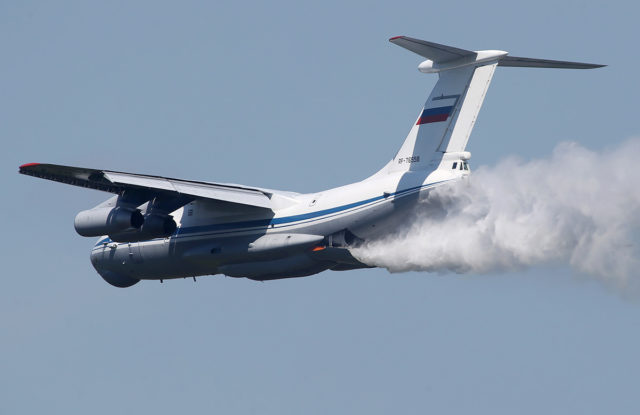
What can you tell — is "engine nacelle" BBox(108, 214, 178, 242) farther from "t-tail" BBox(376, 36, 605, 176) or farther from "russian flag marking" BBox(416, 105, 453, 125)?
"russian flag marking" BBox(416, 105, 453, 125)

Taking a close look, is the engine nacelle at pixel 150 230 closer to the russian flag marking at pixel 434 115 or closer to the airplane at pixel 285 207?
the airplane at pixel 285 207

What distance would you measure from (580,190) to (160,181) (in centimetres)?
610

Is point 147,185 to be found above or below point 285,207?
below

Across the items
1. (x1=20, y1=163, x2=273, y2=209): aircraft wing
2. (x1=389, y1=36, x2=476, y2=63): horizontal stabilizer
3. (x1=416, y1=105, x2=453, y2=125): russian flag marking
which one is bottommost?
(x1=20, y1=163, x2=273, y2=209): aircraft wing

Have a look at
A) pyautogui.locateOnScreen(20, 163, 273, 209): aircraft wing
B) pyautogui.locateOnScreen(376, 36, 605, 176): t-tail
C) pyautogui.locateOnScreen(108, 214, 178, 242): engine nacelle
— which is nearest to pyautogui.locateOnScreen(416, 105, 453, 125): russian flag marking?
pyautogui.locateOnScreen(376, 36, 605, 176): t-tail

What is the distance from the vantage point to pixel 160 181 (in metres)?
17.5

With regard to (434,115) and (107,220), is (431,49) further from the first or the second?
(107,220)

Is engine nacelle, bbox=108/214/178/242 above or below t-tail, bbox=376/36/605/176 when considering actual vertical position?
below

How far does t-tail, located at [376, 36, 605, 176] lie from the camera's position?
52.9 ft

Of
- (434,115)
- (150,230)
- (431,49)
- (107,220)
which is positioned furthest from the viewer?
(150,230)

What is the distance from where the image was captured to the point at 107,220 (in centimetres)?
1791

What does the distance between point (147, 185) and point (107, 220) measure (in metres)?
1.05

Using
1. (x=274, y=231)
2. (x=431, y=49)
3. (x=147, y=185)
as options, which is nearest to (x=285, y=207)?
(x=274, y=231)

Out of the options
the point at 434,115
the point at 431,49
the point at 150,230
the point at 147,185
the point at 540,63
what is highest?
the point at 540,63
